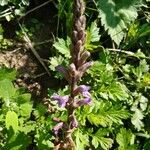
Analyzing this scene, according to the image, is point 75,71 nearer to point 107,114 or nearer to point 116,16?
point 107,114

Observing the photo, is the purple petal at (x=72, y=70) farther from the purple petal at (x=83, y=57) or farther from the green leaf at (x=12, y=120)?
the green leaf at (x=12, y=120)

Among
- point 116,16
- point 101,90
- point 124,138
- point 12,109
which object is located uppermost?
point 116,16

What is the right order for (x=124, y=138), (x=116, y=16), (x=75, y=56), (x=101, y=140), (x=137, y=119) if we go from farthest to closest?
(x=116, y=16) → (x=137, y=119) → (x=124, y=138) → (x=101, y=140) → (x=75, y=56)

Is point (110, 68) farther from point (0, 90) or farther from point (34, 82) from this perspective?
point (0, 90)

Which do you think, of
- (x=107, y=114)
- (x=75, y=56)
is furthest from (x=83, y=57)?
(x=107, y=114)

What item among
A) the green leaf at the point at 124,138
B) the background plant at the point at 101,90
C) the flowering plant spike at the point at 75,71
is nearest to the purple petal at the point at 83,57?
the flowering plant spike at the point at 75,71

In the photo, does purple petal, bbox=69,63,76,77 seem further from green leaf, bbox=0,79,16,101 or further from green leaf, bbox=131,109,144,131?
green leaf, bbox=131,109,144,131

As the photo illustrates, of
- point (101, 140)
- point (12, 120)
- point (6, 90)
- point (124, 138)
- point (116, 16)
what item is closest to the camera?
point (12, 120)
